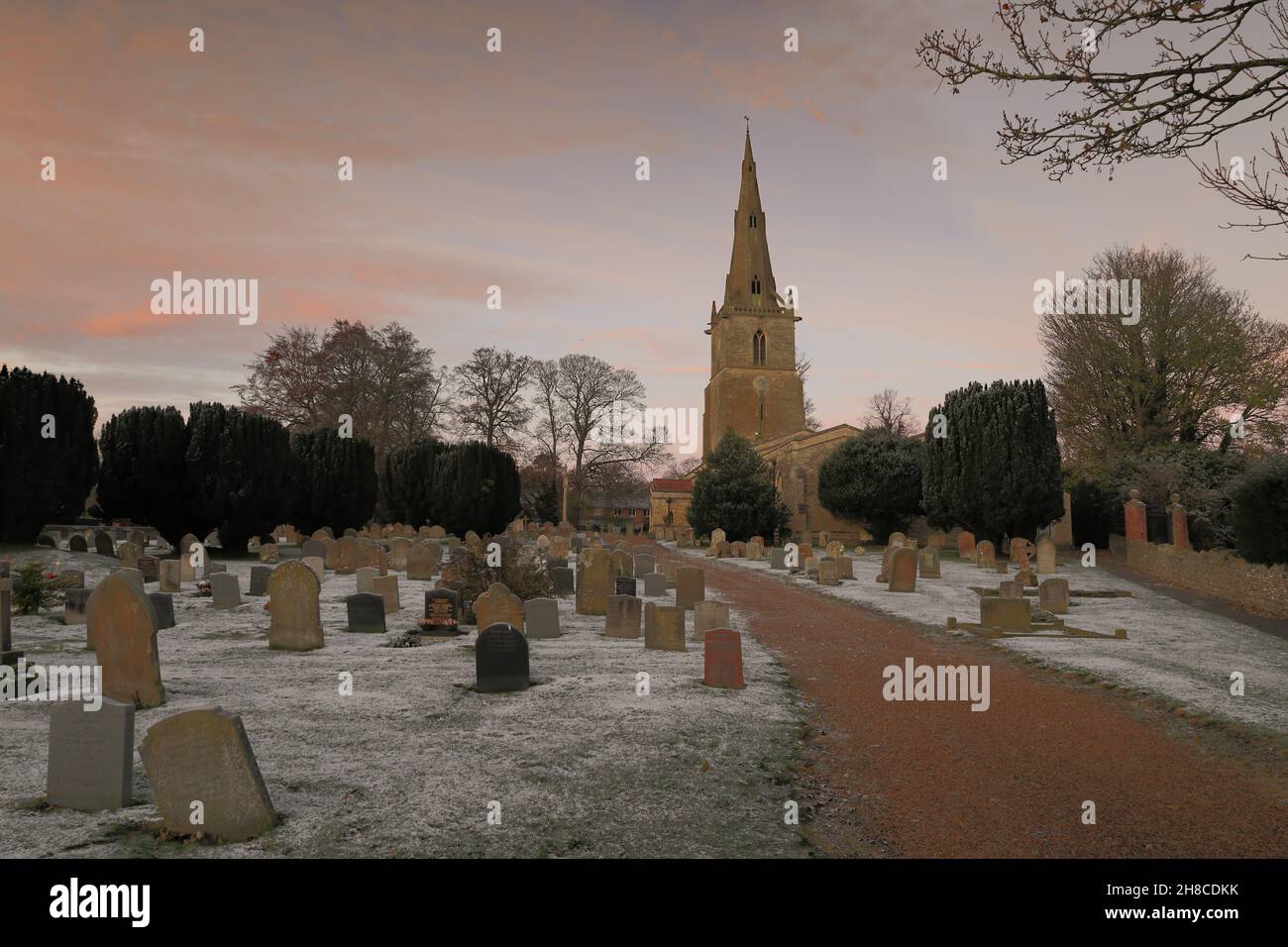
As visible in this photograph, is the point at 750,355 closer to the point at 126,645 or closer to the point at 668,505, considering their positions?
the point at 668,505

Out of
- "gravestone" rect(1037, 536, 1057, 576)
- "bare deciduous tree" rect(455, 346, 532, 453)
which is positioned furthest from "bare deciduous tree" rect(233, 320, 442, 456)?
"gravestone" rect(1037, 536, 1057, 576)

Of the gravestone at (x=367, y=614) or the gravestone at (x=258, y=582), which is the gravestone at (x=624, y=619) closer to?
the gravestone at (x=367, y=614)

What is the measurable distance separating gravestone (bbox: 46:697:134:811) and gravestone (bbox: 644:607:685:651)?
674 cm

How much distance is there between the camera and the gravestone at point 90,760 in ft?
16.0

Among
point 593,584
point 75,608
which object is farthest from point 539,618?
point 75,608

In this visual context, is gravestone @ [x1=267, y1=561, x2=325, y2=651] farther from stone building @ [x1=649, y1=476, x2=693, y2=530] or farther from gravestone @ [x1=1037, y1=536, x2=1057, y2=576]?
stone building @ [x1=649, y1=476, x2=693, y2=530]

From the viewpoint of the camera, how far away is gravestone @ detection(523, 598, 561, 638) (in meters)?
11.6

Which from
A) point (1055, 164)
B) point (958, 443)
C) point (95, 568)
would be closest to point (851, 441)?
point (958, 443)

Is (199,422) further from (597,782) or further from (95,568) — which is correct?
(597,782)

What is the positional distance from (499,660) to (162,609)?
21.7 feet

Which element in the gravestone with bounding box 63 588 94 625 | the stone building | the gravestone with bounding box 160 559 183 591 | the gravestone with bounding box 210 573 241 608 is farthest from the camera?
the stone building

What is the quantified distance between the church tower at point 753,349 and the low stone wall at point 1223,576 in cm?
4127

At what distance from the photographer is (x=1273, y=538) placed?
47.5 ft

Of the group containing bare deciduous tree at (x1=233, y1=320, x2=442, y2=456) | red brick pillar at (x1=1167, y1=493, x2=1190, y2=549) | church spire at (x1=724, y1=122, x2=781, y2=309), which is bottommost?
red brick pillar at (x1=1167, y1=493, x2=1190, y2=549)
